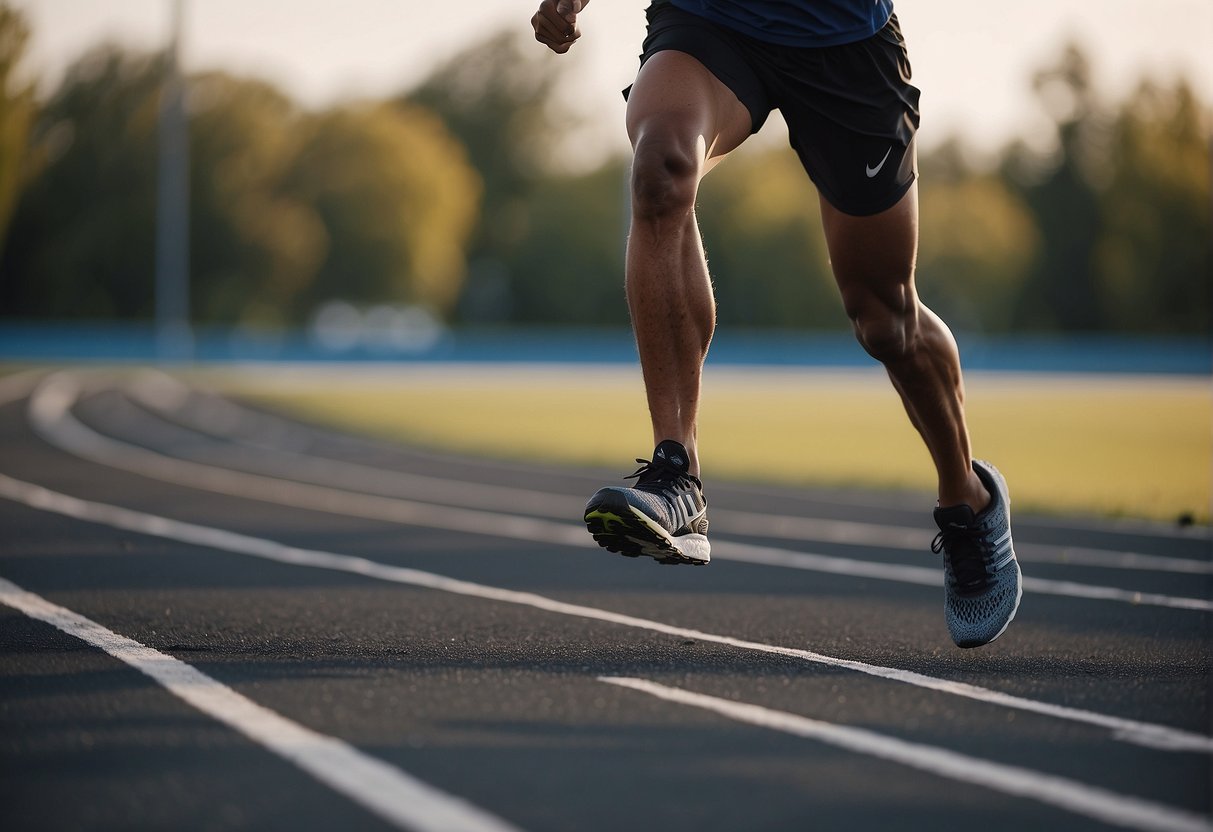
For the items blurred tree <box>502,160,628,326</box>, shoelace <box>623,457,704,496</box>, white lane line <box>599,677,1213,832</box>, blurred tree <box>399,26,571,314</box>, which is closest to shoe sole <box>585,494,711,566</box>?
shoelace <box>623,457,704,496</box>

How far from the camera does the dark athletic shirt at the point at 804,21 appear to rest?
3.80 meters

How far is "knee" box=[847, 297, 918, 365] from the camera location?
391 cm

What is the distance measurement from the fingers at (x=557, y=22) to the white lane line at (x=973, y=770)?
1.87 meters

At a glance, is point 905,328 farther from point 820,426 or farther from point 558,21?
point 820,426

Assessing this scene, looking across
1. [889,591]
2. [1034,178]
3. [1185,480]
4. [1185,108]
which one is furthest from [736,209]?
[889,591]

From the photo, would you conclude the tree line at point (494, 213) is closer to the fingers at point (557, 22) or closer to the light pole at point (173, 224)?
the light pole at point (173, 224)

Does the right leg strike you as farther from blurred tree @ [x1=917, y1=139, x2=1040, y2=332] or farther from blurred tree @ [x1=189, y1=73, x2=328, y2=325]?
blurred tree @ [x1=917, y1=139, x2=1040, y2=332]

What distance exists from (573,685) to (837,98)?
1.66 meters

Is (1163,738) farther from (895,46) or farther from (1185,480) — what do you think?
(1185,480)

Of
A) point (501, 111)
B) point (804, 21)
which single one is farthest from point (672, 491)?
point (501, 111)

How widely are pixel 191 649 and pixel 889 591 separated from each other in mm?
2571

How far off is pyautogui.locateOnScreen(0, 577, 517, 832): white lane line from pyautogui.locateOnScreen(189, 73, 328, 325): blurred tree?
182 ft

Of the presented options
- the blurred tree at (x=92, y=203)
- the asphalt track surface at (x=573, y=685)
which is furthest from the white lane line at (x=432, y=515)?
the blurred tree at (x=92, y=203)

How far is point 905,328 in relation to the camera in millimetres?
3945
